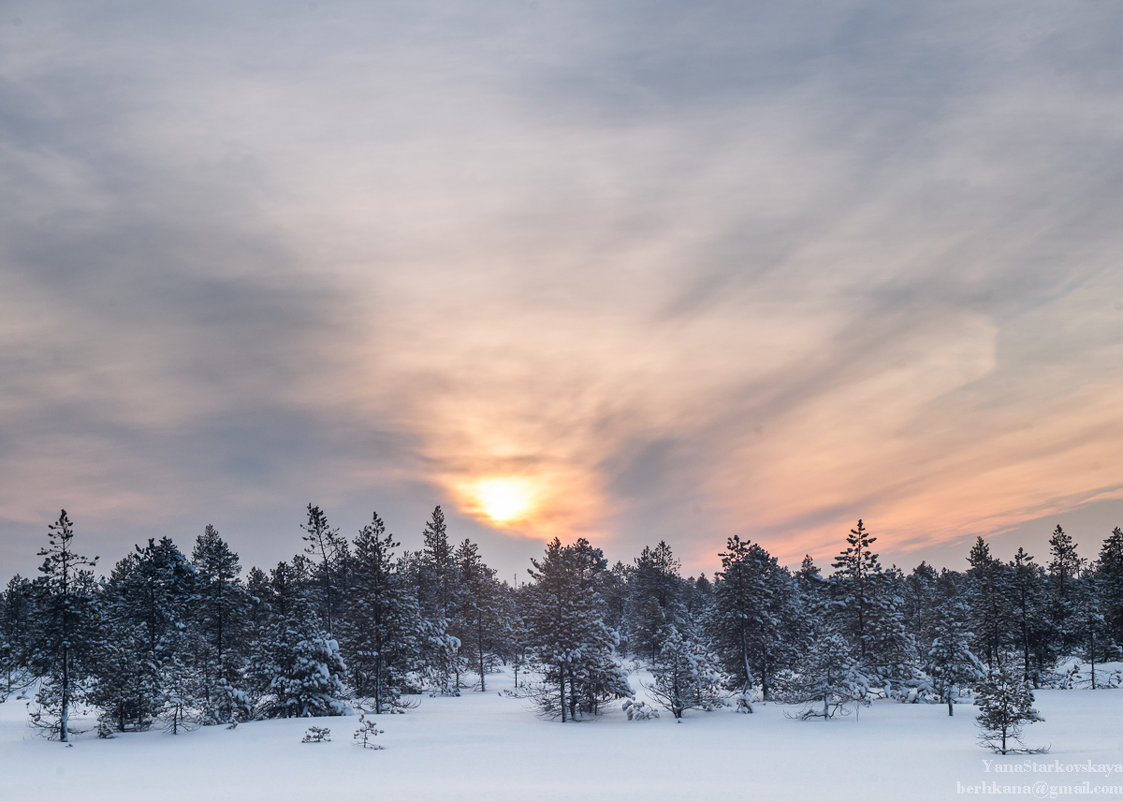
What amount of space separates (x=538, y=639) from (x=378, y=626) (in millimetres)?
14031

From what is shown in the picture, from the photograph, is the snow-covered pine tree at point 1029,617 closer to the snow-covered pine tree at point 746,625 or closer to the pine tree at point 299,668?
the snow-covered pine tree at point 746,625

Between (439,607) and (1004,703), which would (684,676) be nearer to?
(1004,703)

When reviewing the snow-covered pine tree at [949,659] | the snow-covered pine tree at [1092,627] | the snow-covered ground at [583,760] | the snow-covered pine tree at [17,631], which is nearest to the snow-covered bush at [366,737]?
Answer: the snow-covered ground at [583,760]

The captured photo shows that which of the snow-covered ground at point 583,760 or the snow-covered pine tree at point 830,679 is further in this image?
the snow-covered pine tree at point 830,679

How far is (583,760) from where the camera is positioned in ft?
98.5

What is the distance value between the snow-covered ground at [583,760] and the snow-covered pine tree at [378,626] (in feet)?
26.1

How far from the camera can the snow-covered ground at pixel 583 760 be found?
2352 cm

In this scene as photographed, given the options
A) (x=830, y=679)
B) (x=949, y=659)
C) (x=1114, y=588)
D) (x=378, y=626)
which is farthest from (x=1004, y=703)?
(x=1114, y=588)

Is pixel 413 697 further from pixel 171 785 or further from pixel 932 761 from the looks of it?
pixel 932 761

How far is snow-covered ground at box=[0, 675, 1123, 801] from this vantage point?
926 inches

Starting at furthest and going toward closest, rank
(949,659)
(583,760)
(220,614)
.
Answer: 1. (220,614)
2. (949,659)
3. (583,760)

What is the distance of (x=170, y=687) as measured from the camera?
43438 millimetres

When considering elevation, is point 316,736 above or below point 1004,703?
below

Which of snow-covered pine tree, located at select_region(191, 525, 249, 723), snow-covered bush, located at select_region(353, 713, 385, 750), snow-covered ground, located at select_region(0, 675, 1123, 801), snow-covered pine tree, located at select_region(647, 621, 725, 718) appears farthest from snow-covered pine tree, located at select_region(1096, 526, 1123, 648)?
snow-covered pine tree, located at select_region(191, 525, 249, 723)
